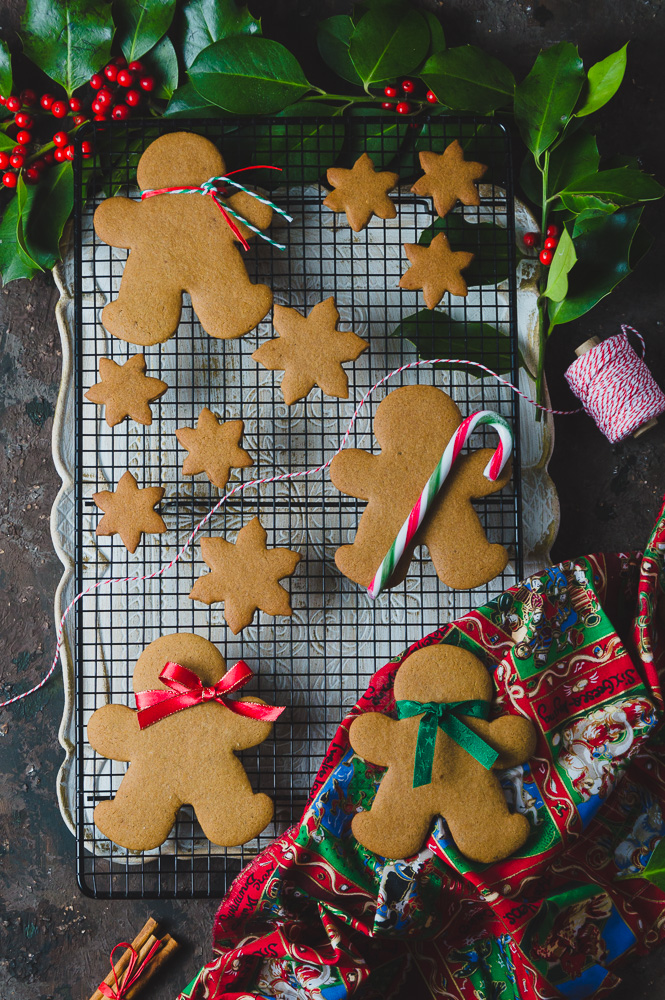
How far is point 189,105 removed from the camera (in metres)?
1.43

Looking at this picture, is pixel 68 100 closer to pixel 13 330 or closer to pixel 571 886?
pixel 13 330

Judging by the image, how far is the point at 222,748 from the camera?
1270mm

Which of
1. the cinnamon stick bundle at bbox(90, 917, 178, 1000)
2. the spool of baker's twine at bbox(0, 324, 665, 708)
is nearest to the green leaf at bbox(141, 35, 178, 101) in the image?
the spool of baker's twine at bbox(0, 324, 665, 708)

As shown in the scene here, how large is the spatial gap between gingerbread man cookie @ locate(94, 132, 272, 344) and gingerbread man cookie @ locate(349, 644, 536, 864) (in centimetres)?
74

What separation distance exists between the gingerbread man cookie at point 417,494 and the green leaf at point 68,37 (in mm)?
881

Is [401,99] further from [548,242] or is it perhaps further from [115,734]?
[115,734]

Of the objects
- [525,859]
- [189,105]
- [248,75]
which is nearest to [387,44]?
[248,75]

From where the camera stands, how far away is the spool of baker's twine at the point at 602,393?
1.40m

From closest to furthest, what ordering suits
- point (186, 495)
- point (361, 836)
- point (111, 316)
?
point (361, 836) < point (111, 316) < point (186, 495)

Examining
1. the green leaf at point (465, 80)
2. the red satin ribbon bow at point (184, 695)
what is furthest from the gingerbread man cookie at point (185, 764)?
the green leaf at point (465, 80)

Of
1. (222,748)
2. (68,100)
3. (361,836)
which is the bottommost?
(361,836)

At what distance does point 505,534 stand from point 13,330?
1.06 meters

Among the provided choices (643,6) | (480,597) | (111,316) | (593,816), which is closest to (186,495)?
(111,316)

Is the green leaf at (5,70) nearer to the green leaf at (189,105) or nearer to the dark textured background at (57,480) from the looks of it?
the dark textured background at (57,480)
